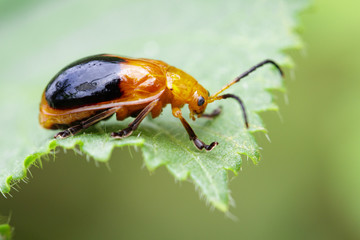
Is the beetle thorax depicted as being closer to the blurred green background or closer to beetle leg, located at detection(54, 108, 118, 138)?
beetle leg, located at detection(54, 108, 118, 138)

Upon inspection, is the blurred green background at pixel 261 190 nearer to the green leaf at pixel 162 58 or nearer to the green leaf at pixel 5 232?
the green leaf at pixel 162 58

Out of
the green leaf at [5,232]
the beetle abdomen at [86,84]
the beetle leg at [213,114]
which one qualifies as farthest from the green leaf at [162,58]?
the green leaf at [5,232]

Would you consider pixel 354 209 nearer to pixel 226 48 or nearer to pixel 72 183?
pixel 226 48

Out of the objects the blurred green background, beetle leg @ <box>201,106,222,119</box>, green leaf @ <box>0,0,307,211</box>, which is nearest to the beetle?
green leaf @ <box>0,0,307,211</box>

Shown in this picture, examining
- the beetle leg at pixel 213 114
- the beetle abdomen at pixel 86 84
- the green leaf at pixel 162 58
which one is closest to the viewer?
the green leaf at pixel 162 58

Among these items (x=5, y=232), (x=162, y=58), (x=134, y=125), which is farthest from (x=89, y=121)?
(x=162, y=58)

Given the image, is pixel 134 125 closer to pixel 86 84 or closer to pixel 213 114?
pixel 86 84

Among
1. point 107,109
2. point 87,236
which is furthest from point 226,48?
point 87,236
